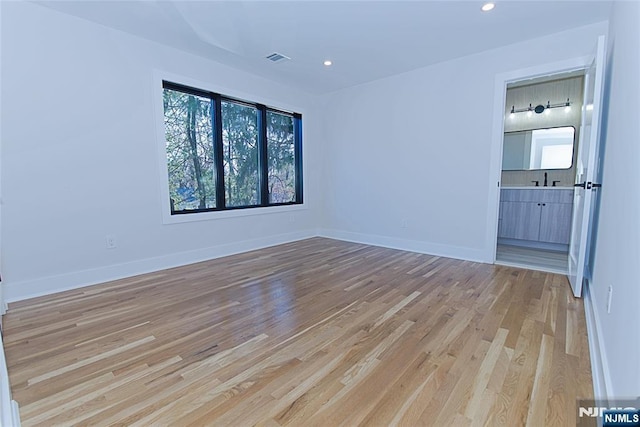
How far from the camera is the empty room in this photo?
1378 millimetres

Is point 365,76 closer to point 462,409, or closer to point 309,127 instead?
point 309,127

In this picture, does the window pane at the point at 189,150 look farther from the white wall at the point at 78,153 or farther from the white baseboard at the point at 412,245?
the white baseboard at the point at 412,245

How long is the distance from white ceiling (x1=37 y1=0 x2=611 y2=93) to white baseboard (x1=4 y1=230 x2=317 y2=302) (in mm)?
2358

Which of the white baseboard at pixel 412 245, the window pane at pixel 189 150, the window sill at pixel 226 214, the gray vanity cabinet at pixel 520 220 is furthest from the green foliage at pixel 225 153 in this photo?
the gray vanity cabinet at pixel 520 220

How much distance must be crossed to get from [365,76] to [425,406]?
4.03m

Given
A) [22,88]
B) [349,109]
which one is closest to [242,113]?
[349,109]

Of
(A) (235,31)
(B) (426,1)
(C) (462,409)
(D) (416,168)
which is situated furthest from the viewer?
(D) (416,168)

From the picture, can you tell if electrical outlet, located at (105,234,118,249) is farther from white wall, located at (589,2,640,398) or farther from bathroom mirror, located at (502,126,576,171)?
bathroom mirror, located at (502,126,576,171)

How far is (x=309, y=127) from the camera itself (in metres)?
5.00

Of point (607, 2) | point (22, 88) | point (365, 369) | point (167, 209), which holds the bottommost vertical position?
point (365, 369)

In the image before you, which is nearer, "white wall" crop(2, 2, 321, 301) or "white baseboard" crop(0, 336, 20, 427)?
"white baseboard" crop(0, 336, 20, 427)

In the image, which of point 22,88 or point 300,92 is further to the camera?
point 300,92

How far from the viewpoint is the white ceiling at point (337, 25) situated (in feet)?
8.08

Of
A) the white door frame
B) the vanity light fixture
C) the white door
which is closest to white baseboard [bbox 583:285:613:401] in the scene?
the white door
